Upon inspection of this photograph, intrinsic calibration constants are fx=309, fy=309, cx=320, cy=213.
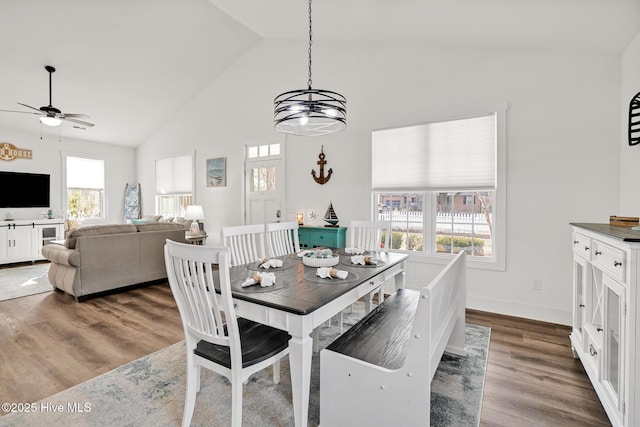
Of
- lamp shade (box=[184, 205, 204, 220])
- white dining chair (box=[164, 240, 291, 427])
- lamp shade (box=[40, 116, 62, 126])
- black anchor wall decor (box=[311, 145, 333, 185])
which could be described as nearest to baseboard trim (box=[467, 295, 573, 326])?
black anchor wall decor (box=[311, 145, 333, 185])

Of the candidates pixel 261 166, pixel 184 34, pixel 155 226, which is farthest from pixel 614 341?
pixel 184 34

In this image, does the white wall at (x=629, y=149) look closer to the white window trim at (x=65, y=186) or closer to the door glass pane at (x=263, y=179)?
the door glass pane at (x=263, y=179)

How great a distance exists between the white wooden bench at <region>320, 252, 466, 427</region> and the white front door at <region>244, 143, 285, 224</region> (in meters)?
3.56

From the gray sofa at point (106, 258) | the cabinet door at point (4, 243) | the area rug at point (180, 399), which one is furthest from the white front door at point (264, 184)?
the cabinet door at point (4, 243)

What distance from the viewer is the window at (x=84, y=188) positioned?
6.88 meters

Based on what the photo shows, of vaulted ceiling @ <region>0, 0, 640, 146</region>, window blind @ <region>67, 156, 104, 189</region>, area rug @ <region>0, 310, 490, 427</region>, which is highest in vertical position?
vaulted ceiling @ <region>0, 0, 640, 146</region>

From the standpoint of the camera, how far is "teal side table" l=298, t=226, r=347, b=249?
4.24 metres

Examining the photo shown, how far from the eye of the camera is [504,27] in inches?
113

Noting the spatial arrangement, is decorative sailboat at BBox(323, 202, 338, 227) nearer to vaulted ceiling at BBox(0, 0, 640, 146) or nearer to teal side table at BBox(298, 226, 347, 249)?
teal side table at BBox(298, 226, 347, 249)

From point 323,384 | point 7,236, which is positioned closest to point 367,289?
point 323,384

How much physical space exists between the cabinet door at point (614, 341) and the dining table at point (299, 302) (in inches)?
49.5

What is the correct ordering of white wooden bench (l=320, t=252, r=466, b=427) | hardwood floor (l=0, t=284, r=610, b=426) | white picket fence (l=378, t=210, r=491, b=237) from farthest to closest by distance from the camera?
white picket fence (l=378, t=210, r=491, b=237) < hardwood floor (l=0, t=284, r=610, b=426) < white wooden bench (l=320, t=252, r=466, b=427)

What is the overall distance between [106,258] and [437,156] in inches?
172

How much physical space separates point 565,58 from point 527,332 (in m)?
2.67
